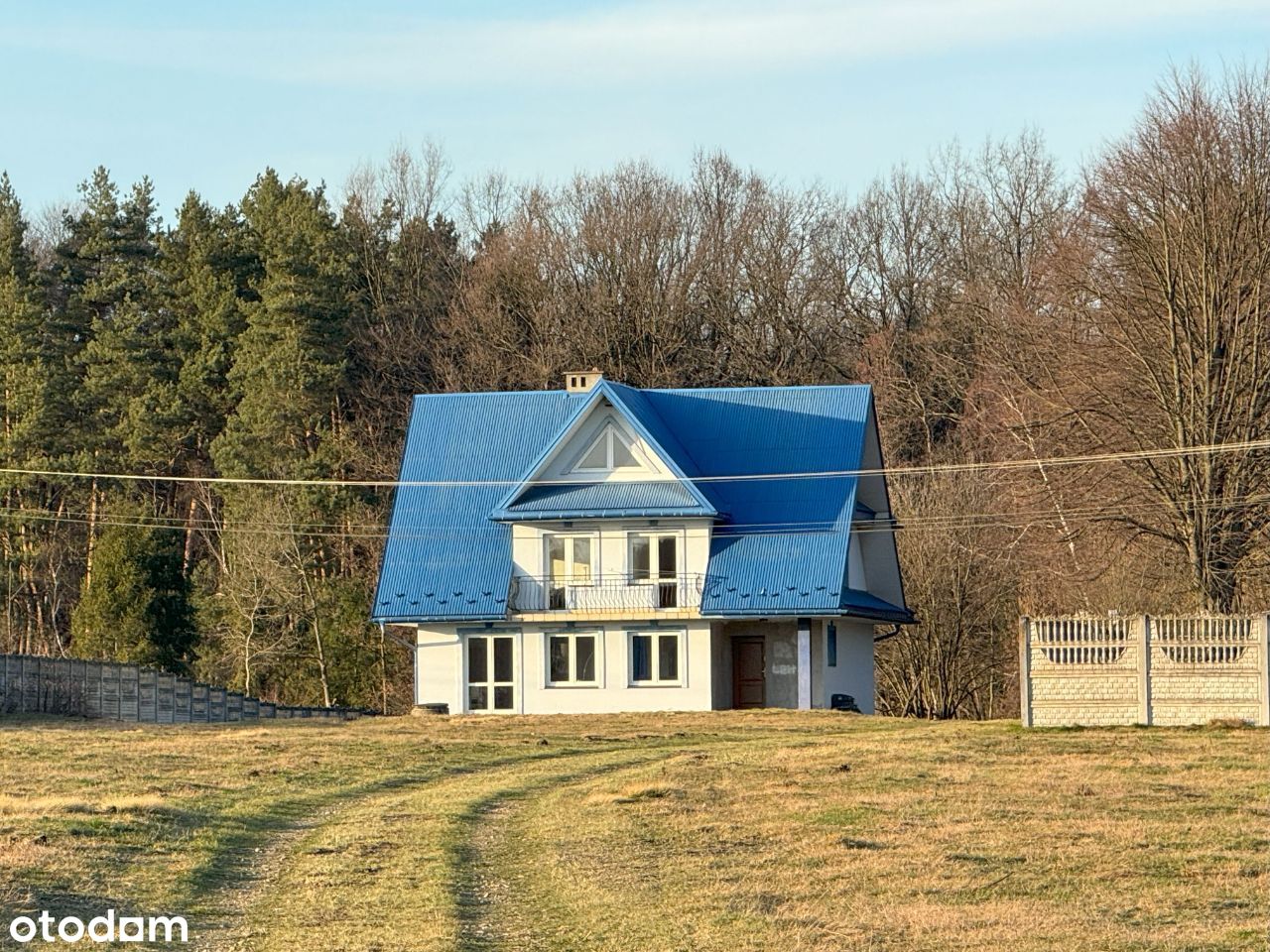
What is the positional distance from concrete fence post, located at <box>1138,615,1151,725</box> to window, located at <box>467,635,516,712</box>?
58.4 feet

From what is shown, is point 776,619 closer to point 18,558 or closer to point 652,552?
point 652,552

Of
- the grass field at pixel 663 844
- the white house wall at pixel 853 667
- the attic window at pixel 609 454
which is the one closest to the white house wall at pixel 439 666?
the attic window at pixel 609 454

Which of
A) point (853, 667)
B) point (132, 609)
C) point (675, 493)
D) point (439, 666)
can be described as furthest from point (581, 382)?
point (132, 609)

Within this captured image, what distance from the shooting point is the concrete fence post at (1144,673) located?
3434 centimetres

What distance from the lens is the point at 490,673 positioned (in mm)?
48250

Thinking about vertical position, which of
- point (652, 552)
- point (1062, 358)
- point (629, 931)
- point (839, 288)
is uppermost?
point (839, 288)

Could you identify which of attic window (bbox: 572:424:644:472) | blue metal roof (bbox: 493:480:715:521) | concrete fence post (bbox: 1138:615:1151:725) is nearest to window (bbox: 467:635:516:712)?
blue metal roof (bbox: 493:480:715:521)

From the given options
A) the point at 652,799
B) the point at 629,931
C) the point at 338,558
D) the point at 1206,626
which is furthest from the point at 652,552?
the point at 629,931

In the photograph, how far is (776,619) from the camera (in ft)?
157

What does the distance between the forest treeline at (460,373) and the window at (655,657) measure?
798 centimetres

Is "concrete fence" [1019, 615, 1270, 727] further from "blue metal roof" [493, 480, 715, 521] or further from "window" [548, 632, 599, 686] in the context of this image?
"window" [548, 632, 599, 686]

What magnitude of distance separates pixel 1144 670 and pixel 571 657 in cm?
1713

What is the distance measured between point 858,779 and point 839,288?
46.2 m

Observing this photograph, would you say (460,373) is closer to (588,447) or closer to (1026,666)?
(588,447)
